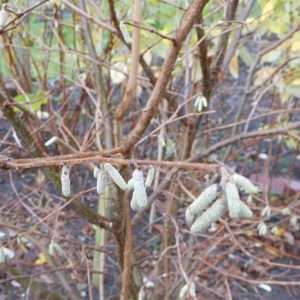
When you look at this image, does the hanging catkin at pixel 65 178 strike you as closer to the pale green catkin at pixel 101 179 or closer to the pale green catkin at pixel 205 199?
the pale green catkin at pixel 101 179

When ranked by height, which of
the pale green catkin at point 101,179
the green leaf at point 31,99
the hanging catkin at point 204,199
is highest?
the hanging catkin at point 204,199

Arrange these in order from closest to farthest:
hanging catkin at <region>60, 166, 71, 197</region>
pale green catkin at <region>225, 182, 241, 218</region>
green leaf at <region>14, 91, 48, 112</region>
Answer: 1. pale green catkin at <region>225, 182, 241, 218</region>
2. hanging catkin at <region>60, 166, 71, 197</region>
3. green leaf at <region>14, 91, 48, 112</region>

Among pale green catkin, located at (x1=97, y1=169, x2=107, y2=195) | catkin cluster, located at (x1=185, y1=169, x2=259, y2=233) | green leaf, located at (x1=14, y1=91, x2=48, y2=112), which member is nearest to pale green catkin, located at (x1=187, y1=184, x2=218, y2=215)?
catkin cluster, located at (x1=185, y1=169, x2=259, y2=233)

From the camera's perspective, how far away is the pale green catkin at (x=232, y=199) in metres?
0.59

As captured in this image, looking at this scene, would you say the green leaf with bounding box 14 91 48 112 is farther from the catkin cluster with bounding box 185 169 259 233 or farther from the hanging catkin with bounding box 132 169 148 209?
the catkin cluster with bounding box 185 169 259 233

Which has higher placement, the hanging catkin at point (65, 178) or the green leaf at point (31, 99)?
the hanging catkin at point (65, 178)

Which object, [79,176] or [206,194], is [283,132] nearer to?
[206,194]

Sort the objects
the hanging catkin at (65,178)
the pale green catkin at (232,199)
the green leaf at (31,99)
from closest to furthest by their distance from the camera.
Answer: the pale green catkin at (232,199)
the hanging catkin at (65,178)
the green leaf at (31,99)

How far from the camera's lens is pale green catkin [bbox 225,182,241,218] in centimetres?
59

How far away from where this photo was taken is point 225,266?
97.9 inches

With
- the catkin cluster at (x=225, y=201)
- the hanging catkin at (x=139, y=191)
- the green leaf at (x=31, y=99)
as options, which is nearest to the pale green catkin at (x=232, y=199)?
the catkin cluster at (x=225, y=201)

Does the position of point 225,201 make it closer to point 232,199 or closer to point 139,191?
point 232,199

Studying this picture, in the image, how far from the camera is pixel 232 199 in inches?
23.4

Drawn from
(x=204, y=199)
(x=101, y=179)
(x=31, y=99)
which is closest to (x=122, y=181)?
(x=101, y=179)
